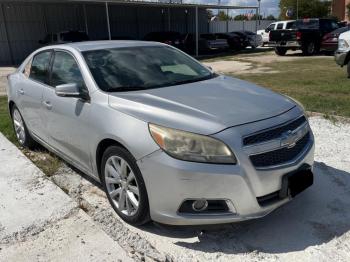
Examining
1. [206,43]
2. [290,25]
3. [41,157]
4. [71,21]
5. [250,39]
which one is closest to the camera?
[41,157]

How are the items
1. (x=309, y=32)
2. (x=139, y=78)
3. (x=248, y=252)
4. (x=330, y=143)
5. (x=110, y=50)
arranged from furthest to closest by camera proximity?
(x=309, y=32) → (x=330, y=143) → (x=110, y=50) → (x=139, y=78) → (x=248, y=252)

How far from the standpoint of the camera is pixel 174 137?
115 inches

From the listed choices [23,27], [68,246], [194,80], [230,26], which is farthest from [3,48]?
[68,246]

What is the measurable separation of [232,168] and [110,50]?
2.12 m

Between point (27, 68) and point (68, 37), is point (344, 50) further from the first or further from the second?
point (68, 37)

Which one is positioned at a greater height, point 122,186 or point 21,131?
point 122,186

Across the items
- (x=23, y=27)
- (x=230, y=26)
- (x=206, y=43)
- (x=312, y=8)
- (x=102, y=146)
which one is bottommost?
(x=206, y=43)

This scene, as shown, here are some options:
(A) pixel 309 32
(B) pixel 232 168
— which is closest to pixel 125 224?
(B) pixel 232 168

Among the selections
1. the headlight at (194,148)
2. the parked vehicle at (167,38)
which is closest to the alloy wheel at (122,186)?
the headlight at (194,148)

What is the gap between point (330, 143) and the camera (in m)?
5.32

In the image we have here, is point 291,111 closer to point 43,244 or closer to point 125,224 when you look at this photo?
point 125,224

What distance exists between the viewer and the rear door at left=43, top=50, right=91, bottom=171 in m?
3.76

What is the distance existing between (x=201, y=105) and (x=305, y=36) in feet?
61.7

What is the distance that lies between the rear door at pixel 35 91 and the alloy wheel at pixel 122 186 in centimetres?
153
